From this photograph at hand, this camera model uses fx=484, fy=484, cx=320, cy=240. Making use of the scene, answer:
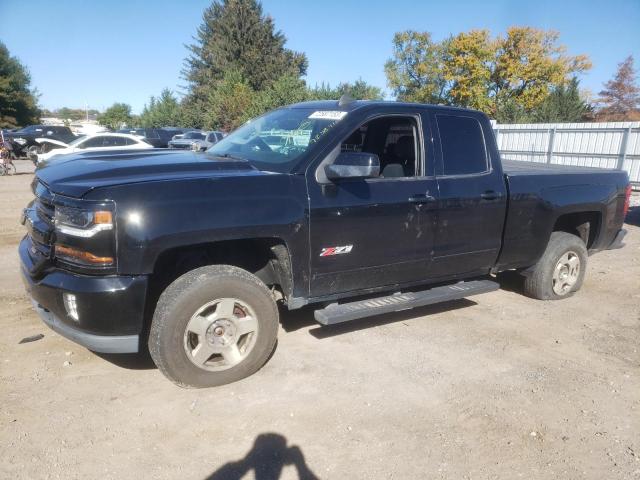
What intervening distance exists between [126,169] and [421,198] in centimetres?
224

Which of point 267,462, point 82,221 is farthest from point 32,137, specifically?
point 267,462

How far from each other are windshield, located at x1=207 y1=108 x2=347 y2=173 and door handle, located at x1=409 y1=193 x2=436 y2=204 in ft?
2.82

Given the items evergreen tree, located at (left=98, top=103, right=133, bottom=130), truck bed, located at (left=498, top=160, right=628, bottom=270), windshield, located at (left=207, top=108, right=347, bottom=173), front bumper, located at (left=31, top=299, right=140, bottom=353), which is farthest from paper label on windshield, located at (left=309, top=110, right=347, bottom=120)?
evergreen tree, located at (left=98, top=103, right=133, bottom=130)

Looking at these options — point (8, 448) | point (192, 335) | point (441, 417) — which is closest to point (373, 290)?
point (441, 417)

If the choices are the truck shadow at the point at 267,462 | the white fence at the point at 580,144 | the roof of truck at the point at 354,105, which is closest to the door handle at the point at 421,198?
the roof of truck at the point at 354,105

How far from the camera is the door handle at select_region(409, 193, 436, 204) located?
3.90 meters

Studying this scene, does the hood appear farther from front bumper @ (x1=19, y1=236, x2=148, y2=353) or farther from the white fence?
the white fence

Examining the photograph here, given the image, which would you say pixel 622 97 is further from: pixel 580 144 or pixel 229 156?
pixel 229 156

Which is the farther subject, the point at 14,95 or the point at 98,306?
the point at 14,95

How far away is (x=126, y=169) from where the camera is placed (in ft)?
10.5

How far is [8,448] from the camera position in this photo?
2648 millimetres

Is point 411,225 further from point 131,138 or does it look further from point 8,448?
point 131,138

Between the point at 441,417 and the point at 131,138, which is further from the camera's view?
the point at 131,138

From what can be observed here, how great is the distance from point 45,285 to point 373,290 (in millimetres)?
2353
